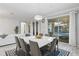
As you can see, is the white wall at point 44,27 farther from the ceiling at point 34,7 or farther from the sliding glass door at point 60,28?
the ceiling at point 34,7

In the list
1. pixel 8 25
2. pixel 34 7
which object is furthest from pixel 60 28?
pixel 8 25

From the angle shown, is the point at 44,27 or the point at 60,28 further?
the point at 44,27

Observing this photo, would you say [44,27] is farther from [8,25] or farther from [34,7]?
[8,25]

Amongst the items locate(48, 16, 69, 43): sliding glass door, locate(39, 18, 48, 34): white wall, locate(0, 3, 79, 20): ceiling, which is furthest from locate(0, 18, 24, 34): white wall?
locate(48, 16, 69, 43): sliding glass door

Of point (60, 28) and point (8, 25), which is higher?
point (8, 25)

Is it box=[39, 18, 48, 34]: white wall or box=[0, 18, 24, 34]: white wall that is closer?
box=[39, 18, 48, 34]: white wall

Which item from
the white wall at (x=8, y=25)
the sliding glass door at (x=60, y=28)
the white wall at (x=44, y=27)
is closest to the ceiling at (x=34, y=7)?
the sliding glass door at (x=60, y=28)

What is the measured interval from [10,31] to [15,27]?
24.3 inches

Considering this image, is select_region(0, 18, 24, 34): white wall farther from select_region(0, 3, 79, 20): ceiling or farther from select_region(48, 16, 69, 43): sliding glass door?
select_region(48, 16, 69, 43): sliding glass door

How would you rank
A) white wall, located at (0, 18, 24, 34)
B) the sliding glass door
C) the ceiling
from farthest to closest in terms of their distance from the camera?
white wall, located at (0, 18, 24, 34) → the sliding glass door → the ceiling

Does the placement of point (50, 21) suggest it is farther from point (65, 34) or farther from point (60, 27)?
point (65, 34)

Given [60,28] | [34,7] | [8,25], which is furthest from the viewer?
[8,25]

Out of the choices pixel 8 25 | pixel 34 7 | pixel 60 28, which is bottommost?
pixel 60 28

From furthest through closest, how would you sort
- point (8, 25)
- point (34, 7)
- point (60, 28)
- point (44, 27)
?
point (8, 25) < point (44, 27) < point (60, 28) < point (34, 7)
